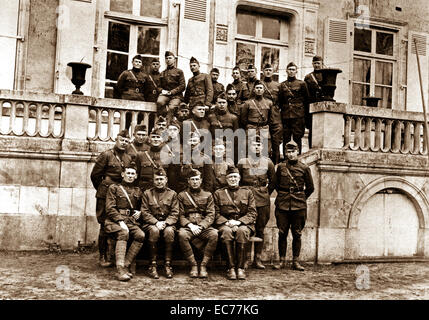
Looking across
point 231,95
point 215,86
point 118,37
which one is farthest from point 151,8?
point 231,95

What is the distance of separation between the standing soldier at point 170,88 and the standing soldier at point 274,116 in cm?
153

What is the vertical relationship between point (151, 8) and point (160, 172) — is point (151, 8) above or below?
above

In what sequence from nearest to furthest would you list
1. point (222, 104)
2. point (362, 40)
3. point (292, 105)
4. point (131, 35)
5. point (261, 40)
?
point (222, 104) → point (292, 105) → point (131, 35) → point (261, 40) → point (362, 40)

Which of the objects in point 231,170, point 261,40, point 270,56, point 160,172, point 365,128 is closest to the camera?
point 160,172

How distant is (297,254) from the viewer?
7.64 meters

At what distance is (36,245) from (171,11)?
6180mm

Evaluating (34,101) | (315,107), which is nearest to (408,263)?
(315,107)

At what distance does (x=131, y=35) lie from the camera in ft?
36.9

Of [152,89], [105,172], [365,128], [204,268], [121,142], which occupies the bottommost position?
[204,268]

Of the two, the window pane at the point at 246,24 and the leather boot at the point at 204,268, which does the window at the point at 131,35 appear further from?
the leather boot at the point at 204,268

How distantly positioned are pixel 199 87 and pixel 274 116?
4.80 feet

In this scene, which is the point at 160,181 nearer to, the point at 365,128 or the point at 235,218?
the point at 235,218
